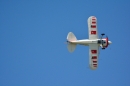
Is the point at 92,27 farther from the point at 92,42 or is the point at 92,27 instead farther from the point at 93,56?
the point at 93,56

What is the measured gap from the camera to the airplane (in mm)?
43531

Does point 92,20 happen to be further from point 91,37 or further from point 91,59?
point 91,59

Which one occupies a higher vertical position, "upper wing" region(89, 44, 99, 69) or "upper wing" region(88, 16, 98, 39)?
"upper wing" region(88, 16, 98, 39)

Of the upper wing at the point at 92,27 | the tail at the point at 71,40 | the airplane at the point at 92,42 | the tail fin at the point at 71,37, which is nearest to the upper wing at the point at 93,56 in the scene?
the airplane at the point at 92,42

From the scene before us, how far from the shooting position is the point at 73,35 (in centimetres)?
4425

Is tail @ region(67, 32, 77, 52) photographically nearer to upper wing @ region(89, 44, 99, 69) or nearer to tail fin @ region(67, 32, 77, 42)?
tail fin @ region(67, 32, 77, 42)

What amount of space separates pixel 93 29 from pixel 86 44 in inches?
96.7

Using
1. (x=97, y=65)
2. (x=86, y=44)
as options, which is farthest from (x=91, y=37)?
(x=97, y=65)

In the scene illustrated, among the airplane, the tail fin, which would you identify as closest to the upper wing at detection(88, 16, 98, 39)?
the airplane

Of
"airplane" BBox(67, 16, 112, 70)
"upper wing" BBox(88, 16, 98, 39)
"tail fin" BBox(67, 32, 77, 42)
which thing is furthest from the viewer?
"upper wing" BBox(88, 16, 98, 39)

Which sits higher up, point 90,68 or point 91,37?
point 91,37

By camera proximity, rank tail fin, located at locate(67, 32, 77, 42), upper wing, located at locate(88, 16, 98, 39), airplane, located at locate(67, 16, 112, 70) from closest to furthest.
Answer: airplane, located at locate(67, 16, 112, 70)
tail fin, located at locate(67, 32, 77, 42)
upper wing, located at locate(88, 16, 98, 39)

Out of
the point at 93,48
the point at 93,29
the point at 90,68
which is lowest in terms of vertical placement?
the point at 90,68

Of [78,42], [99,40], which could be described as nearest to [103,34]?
[99,40]
